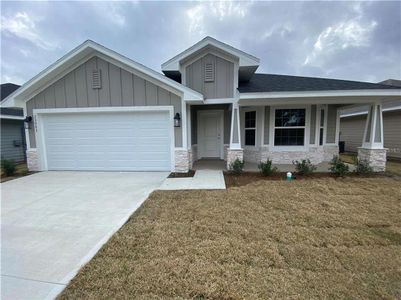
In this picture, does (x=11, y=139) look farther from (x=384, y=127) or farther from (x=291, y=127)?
(x=384, y=127)

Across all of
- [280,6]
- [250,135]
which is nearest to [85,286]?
[250,135]

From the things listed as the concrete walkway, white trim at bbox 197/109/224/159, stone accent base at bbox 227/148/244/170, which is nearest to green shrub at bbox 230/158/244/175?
stone accent base at bbox 227/148/244/170

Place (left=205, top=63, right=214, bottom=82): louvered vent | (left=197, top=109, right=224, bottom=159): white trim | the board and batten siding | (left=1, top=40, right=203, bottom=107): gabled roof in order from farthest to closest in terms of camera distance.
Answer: (left=197, top=109, right=224, bottom=159): white trim < (left=205, top=63, right=214, bottom=82): louvered vent < the board and batten siding < (left=1, top=40, right=203, bottom=107): gabled roof

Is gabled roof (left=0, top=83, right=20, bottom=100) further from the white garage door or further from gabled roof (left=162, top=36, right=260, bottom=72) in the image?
gabled roof (left=162, top=36, right=260, bottom=72)

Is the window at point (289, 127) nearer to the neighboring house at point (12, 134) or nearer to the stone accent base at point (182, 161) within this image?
the stone accent base at point (182, 161)

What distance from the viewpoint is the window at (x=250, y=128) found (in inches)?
362

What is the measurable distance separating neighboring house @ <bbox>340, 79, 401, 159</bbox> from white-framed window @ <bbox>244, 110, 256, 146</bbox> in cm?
657

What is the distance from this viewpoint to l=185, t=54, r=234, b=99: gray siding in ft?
25.8

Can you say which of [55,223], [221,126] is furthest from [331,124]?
[55,223]

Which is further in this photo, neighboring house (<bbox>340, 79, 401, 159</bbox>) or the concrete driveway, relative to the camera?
neighboring house (<bbox>340, 79, 401, 159</bbox>)

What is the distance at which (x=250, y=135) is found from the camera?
938cm

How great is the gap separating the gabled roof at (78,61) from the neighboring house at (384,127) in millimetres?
10339

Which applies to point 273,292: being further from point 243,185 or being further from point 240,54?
point 240,54

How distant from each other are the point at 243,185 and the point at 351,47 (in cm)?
1600
